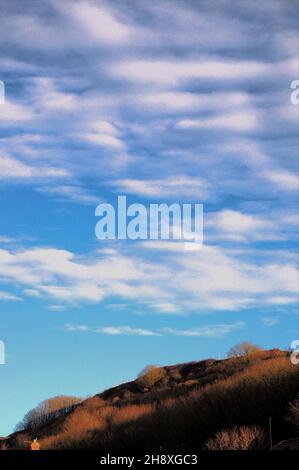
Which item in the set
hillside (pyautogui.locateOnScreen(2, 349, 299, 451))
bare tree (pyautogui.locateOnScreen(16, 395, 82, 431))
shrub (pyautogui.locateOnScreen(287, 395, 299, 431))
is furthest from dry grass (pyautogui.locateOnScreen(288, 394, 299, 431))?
bare tree (pyautogui.locateOnScreen(16, 395, 82, 431))

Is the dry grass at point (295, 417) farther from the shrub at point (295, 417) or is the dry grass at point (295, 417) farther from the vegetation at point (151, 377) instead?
the vegetation at point (151, 377)

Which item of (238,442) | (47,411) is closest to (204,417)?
(238,442)

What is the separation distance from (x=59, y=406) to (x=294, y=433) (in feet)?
122

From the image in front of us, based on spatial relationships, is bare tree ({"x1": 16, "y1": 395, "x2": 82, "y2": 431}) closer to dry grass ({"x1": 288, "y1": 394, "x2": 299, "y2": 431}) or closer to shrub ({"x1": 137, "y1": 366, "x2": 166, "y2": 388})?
shrub ({"x1": 137, "y1": 366, "x2": 166, "y2": 388})

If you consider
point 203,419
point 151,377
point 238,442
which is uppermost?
point 151,377

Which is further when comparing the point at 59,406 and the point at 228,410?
the point at 59,406

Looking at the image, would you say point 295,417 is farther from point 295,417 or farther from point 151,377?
point 151,377

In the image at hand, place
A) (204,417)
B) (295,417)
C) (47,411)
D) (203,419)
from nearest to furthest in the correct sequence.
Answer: (295,417) < (203,419) < (204,417) < (47,411)

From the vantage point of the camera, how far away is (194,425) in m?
21.1

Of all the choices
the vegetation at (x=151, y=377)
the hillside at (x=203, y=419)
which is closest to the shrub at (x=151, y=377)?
the vegetation at (x=151, y=377)

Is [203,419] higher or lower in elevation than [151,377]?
lower
